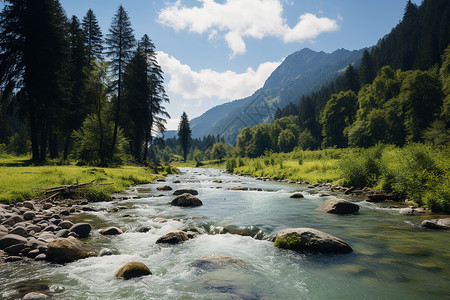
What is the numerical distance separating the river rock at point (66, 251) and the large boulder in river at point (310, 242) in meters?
5.90

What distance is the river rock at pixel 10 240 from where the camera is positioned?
6.55 metres

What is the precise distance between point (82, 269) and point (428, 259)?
9.19 m

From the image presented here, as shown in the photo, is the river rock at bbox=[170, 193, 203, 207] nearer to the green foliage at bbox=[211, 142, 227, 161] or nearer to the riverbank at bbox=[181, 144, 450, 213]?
the riverbank at bbox=[181, 144, 450, 213]

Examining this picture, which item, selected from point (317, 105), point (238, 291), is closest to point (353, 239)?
point (238, 291)

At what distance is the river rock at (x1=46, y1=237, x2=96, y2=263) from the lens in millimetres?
6234

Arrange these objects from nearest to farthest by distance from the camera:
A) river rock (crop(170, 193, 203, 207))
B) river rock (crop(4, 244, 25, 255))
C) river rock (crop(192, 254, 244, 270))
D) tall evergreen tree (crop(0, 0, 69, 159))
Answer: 1. river rock (crop(192, 254, 244, 270))
2. river rock (crop(4, 244, 25, 255))
3. river rock (crop(170, 193, 203, 207))
4. tall evergreen tree (crop(0, 0, 69, 159))

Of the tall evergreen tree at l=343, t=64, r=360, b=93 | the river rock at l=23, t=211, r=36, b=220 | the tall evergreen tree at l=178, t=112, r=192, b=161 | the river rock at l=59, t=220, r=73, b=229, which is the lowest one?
the river rock at l=59, t=220, r=73, b=229

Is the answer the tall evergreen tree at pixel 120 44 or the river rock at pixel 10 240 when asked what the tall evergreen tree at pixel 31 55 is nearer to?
the tall evergreen tree at pixel 120 44

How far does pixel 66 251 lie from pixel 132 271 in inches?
88.4

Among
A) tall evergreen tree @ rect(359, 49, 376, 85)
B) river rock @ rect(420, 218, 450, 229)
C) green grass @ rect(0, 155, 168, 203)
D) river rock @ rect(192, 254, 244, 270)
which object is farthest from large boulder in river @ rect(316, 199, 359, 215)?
tall evergreen tree @ rect(359, 49, 376, 85)

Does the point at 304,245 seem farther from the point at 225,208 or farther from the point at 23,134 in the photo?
the point at 23,134

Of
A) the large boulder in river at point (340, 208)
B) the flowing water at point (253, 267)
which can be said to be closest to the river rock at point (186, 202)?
the flowing water at point (253, 267)

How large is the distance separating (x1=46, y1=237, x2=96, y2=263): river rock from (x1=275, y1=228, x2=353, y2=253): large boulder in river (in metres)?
5.90

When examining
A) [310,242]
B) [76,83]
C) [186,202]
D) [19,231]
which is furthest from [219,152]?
[19,231]
